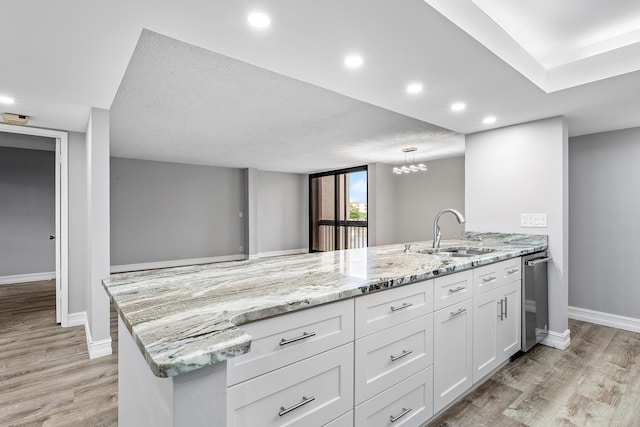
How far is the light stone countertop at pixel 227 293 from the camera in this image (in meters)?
0.80

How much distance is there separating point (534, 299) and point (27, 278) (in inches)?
299

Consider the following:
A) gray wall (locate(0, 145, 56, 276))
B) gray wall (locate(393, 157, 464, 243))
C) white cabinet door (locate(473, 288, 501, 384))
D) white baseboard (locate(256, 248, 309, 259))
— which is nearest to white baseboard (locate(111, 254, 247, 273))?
white baseboard (locate(256, 248, 309, 259))

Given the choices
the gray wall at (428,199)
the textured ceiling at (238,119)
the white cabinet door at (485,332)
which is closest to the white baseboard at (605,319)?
the white cabinet door at (485,332)

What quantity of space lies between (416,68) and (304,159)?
4.76m

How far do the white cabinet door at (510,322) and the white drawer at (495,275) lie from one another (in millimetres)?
65

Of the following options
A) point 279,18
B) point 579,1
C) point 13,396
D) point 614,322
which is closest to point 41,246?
point 13,396

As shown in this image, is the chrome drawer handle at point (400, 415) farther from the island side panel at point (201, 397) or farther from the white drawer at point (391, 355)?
the island side panel at point (201, 397)

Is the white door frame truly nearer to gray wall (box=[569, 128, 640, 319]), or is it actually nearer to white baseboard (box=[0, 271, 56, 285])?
white baseboard (box=[0, 271, 56, 285])

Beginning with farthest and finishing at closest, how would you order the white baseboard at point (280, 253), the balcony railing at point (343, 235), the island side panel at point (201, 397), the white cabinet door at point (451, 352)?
the white baseboard at point (280, 253) < the balcony railing at point (343, 235) < the white cabinet door at point (451, 352) < the island side panel at point (201, 397)

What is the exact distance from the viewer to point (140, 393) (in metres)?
1.11

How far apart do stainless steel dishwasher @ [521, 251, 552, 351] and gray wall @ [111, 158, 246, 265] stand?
21.6ft

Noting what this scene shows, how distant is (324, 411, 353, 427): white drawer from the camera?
1.31m

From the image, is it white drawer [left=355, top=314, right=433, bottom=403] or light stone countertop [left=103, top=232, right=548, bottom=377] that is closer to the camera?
light stone countertop [left=103, top=232, right=548, bottom=377]

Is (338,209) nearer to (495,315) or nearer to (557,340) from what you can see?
(557,340)
